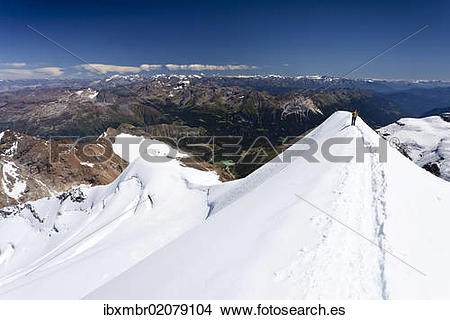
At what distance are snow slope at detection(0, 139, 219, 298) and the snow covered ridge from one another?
9320cm

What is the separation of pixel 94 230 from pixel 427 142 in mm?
156174

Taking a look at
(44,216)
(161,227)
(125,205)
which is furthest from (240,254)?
(44,216)

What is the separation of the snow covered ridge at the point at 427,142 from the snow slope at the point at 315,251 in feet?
297

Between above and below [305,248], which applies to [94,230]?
below

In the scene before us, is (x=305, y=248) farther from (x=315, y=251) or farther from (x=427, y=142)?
(x=427, y=142)

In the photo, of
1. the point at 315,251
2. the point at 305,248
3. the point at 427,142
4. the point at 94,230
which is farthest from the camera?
the point at 427,142

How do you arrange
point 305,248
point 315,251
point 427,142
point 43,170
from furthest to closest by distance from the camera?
1. point 427,142
2. point 43,170
3. point 305,248
4. point 315,251

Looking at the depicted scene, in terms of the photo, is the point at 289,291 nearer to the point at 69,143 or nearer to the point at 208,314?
the point at 208,314

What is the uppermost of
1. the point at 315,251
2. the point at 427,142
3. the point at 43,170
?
the point at 427,142

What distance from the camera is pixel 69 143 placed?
11019cm

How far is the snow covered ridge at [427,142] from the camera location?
8503 cm

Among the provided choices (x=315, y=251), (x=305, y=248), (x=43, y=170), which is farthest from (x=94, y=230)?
(x=43, y=170)

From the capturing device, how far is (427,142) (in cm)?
11781

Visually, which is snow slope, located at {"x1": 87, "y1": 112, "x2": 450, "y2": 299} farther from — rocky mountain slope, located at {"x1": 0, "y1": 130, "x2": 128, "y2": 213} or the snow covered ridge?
rocky mountain slope, located at {"x1": 0, "y1": 130, "x2": 128, "y2": 213}
